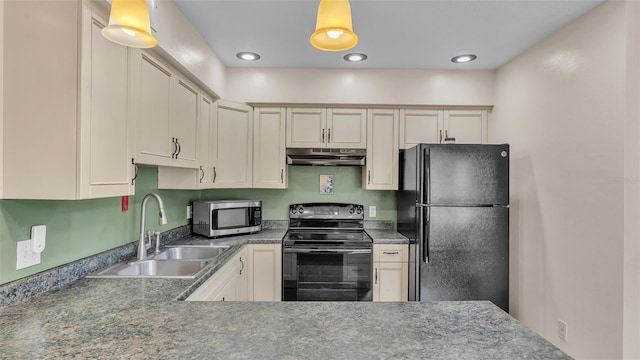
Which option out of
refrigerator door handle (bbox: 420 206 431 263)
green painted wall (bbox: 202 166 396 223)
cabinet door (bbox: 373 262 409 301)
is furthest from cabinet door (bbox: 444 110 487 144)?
cabinet door (bbox: 373 262 409 301)

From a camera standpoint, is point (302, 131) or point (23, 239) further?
point (302, 131)

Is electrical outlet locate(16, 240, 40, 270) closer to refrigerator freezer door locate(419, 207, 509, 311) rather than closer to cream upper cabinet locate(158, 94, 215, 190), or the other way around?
cream upper cabinet locate(158, 94, 215, 190)

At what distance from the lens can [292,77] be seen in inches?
119

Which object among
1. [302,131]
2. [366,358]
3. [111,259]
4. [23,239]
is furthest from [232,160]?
[366,358]

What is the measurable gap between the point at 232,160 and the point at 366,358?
7.78 feet

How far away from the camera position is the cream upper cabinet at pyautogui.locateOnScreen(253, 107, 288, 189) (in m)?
3.09

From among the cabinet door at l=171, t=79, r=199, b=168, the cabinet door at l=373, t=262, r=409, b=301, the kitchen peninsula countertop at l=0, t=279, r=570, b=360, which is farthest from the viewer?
the cabinet door at l=373, t=262, r=409, b=301

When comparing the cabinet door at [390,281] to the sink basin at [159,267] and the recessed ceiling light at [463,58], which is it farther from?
the recessed ceiling light at [463,58]

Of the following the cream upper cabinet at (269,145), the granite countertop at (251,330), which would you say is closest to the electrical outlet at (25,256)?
the granite countertop at (251,330)

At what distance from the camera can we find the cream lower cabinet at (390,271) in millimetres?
2791

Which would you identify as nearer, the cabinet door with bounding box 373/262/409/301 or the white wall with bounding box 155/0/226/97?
the white wall with bounding box 155/0/226/97

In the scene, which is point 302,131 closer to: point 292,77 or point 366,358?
point 292,77

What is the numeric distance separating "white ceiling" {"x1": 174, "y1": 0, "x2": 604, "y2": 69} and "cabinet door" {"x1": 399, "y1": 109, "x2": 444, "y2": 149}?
0.46 metres

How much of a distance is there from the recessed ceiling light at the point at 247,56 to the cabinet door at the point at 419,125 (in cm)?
147
